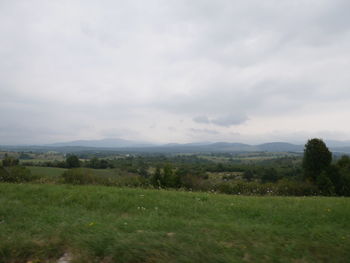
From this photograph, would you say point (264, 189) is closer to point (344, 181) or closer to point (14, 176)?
point (14, 176)

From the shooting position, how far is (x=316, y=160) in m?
24.0

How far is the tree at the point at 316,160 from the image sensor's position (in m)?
23.7

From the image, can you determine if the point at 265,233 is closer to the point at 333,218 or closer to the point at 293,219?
the point at 293,219

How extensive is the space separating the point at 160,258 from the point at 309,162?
25144mm

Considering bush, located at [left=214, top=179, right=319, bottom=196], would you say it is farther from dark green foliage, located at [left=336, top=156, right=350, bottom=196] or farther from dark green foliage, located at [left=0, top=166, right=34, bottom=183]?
dark green foliage, located at [left=0, top=166, right=34, bottom=183]

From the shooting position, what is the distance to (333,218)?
615 cm

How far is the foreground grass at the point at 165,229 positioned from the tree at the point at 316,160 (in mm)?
18672

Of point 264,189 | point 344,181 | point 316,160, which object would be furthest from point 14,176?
point 344,181

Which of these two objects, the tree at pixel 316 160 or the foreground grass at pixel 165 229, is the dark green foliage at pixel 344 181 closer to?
the tree at pixel 316 160

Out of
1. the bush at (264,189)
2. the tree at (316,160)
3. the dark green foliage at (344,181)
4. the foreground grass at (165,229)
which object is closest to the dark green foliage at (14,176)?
the foreground grass at (165,229)

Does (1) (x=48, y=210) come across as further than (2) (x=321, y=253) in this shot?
Yes

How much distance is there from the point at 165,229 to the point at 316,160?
24267mm

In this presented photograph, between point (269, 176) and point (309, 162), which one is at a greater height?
point (309, 162)

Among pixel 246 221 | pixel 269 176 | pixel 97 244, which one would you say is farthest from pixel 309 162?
pixel 97 244
